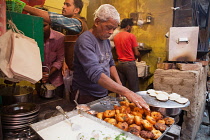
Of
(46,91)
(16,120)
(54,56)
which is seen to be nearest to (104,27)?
(46,91)

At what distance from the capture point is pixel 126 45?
196 inches

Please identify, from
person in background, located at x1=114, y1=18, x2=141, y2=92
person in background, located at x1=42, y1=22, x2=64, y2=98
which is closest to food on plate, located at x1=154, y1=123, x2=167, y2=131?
person in background, located at x1=42, y1=22, x2=64, y2=98

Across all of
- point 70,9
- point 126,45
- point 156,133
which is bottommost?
point 156,133

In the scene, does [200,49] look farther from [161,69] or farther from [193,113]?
[193,113]

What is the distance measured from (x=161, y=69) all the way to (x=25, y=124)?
9.41 feet

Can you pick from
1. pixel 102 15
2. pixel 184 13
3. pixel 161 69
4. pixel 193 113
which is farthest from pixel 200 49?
pixel 102 15

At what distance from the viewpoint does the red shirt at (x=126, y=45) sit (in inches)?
194

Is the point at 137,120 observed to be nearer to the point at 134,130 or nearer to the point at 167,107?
the point at 134,130

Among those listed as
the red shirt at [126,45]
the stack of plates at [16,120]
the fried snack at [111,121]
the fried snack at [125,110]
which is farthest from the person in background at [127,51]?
the stack of plates at [16,120]

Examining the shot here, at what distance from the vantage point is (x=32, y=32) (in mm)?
1828

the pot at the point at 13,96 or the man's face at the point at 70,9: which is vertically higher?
the man's face at the point at 70,9

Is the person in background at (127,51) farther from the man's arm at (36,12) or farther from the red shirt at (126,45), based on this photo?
the man's arm at (36,12)

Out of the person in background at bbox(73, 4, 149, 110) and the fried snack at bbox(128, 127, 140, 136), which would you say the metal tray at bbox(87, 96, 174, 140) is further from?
the fried snack at bbox(128, 127, 140, 136)

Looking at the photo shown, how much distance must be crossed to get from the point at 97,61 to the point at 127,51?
3130 millimetres
